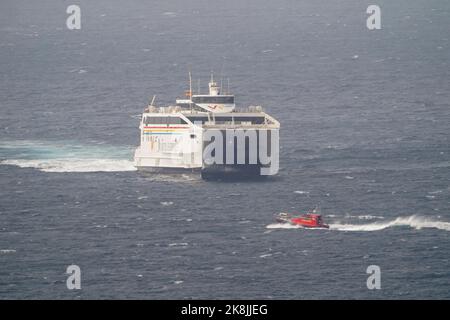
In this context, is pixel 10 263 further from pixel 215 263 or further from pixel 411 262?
pixel 411 262

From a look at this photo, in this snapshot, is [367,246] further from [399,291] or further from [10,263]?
[10,263]

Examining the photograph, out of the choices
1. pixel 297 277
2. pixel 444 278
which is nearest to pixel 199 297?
pixel 297 277
